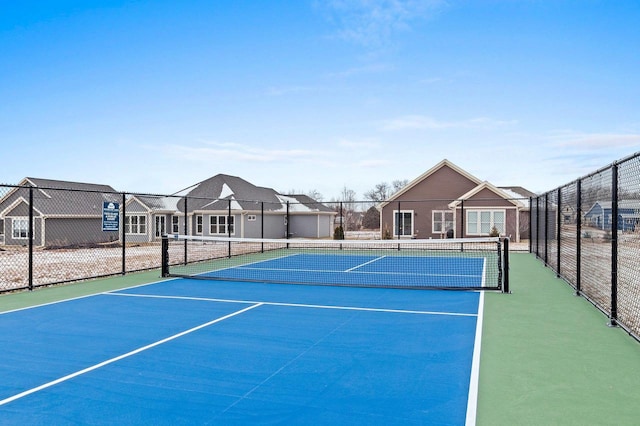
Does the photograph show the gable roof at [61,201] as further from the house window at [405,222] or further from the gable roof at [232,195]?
the house window at [405,222]

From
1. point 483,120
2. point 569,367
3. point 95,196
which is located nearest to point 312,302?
point 569,367

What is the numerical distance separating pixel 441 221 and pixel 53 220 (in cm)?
2589

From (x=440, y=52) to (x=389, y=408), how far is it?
51.0ft

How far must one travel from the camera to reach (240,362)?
5.05m

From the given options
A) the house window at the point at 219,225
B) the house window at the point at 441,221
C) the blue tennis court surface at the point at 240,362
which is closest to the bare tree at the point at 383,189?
the house window at the point at 441,221

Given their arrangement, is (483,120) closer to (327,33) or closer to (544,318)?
(327,33)

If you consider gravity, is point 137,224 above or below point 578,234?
below

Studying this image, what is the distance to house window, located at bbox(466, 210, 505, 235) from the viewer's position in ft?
93.7

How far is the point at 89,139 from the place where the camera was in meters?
22.5

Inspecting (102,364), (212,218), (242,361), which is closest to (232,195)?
(212,218)

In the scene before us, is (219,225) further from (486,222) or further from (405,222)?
(486,222)

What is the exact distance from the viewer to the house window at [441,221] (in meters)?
31.1

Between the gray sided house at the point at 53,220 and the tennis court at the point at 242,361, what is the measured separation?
2499cm

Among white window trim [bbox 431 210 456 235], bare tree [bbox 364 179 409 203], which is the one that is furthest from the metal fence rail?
bare tree [bbox 364 179 409 203]
